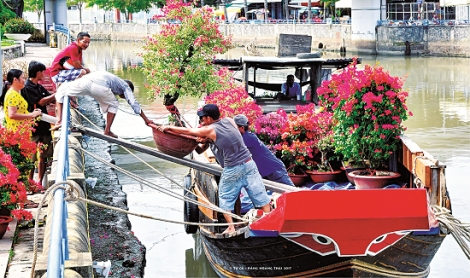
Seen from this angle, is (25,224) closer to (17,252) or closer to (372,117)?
(17,252)

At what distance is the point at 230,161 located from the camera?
743 cm

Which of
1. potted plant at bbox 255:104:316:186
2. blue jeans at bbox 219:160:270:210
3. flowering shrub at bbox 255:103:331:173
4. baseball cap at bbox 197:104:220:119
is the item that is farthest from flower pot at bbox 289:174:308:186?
baseball cap at bbox 197:104:220:119

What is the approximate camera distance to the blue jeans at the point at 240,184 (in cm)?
748

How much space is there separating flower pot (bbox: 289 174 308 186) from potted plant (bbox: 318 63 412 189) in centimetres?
58

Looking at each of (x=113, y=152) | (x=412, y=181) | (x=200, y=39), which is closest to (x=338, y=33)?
(x=113, y=152)

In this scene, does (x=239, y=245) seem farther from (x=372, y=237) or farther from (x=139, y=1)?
(x=139, y=1)

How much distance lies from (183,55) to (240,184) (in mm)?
5570

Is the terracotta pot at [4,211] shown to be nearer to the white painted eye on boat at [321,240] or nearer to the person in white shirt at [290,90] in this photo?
the white painted eye on boat at [321,240]

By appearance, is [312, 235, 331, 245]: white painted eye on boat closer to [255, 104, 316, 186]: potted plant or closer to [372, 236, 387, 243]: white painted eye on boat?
[372, 236, 387, 243]: white painted eye on boat

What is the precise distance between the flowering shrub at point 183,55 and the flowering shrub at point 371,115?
374 centimetres

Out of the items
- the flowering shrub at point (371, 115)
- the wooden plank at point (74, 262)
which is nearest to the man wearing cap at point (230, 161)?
the flowering shrub at point (371, 115)

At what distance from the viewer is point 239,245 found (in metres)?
7.61

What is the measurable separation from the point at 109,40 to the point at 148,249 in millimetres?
64527

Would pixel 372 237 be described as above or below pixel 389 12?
below
